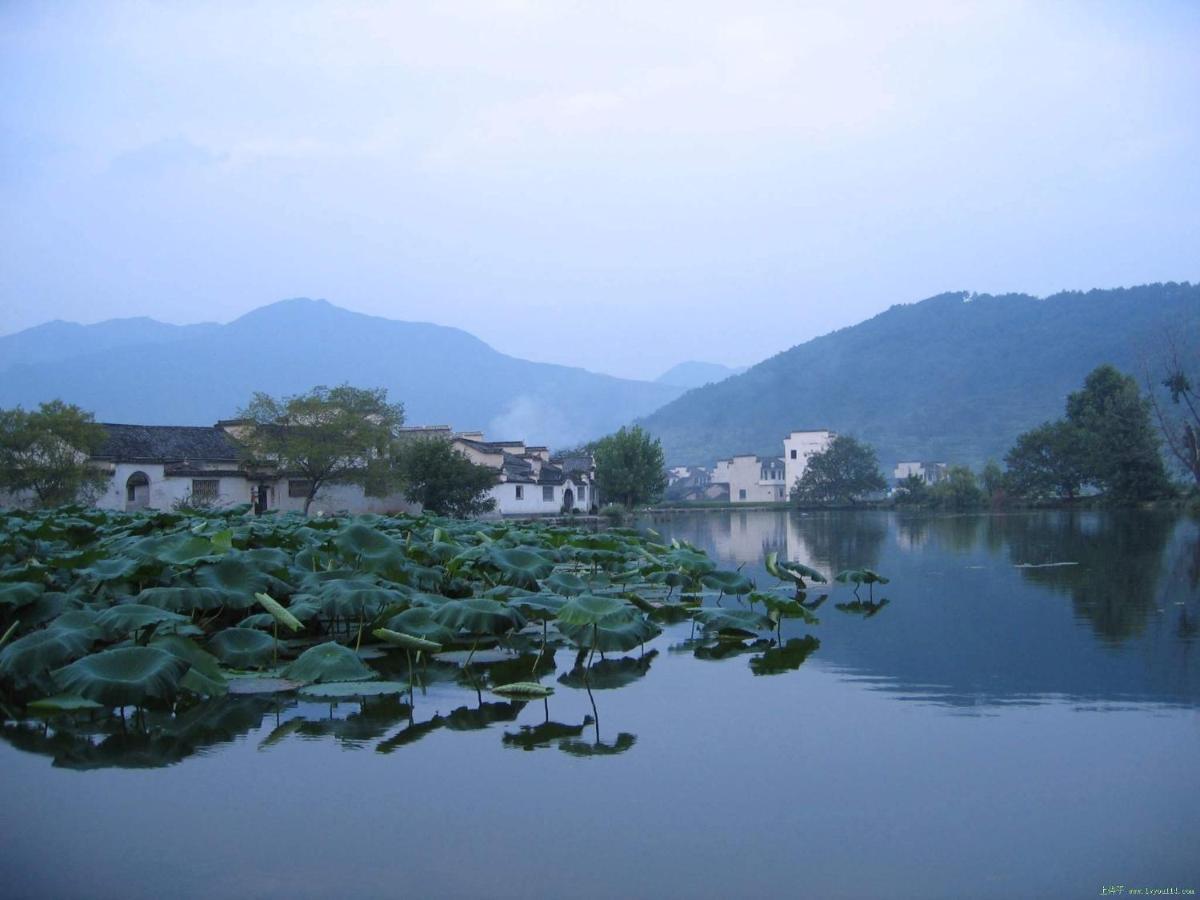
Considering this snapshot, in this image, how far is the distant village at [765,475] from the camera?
87.9 m

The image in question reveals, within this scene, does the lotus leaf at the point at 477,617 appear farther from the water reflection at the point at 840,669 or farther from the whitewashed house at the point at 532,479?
the whitewashed house at the point at 532,479

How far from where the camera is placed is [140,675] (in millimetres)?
6266

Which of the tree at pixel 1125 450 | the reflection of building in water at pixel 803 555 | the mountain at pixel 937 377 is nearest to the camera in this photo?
the reflection of building in water at pixel 803 555

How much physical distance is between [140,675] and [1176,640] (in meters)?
8.22

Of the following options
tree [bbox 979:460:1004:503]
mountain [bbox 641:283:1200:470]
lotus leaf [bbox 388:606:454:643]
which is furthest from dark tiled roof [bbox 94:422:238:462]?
mountain [bbox 641:283:1200:470]

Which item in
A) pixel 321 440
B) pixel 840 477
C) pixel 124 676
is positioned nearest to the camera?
pixel 124 676

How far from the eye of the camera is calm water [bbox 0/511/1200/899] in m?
4.37

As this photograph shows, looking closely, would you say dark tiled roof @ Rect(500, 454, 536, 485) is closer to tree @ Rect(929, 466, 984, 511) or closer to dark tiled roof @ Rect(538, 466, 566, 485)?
dark tiled roof @ Rect(538, 466, 566, 485)

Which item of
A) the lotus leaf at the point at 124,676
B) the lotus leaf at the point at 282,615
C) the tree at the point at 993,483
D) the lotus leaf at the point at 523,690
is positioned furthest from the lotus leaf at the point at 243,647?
the tree at the point at 993,483

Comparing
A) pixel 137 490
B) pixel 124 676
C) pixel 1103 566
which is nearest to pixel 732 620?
pixel 124 676

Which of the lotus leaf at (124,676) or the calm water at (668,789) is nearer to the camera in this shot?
the calm water at (668,789)

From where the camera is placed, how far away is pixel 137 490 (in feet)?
122

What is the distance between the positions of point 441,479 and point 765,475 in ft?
203

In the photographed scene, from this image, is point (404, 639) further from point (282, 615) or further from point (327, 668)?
point (282, 615)
